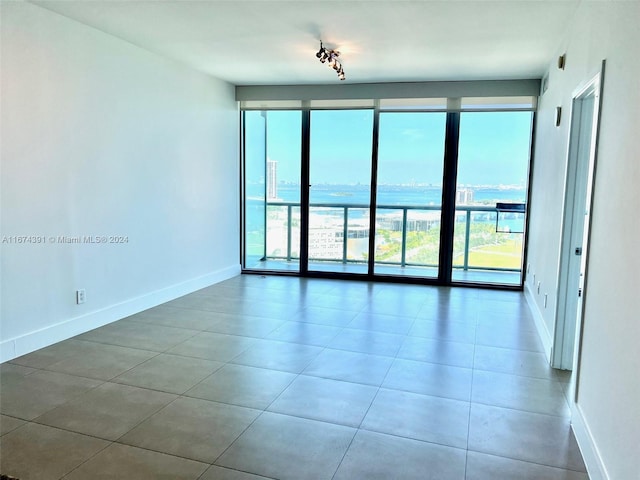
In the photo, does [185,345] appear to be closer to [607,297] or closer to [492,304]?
[607,297]

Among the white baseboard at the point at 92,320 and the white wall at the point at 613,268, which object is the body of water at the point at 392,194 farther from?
the white wall at the point at 613,268

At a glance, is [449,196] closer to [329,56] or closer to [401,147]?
[401,147]

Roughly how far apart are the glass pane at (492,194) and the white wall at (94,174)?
3229 millimetres

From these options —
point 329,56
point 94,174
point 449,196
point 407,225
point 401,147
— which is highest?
point 329,56

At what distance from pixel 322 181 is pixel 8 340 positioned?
4113 millimetres

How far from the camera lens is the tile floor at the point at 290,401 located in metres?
2.21

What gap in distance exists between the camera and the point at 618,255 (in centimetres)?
193

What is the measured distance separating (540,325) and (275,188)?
12.8ft

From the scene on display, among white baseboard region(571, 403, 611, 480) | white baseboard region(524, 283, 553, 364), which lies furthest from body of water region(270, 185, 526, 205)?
white baseboard region(571, 403, 611, 480)

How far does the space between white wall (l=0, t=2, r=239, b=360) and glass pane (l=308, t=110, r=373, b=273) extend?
1424mm

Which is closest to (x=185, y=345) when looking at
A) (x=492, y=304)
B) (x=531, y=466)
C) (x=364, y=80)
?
(x=531, y=466)

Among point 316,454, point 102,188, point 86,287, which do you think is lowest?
point 316,454

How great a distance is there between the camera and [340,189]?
21.0ft

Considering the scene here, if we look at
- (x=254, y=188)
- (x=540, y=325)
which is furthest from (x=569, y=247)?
(x=254, y=188)
